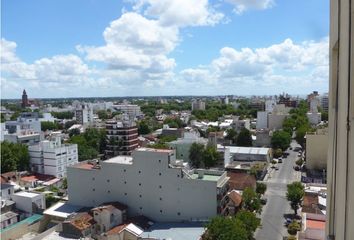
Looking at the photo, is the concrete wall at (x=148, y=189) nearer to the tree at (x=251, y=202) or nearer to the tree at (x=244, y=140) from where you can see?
the tree at (x=251, y=202)

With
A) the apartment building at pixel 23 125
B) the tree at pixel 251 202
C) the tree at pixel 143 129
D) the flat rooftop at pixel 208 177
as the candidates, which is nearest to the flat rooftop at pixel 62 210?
the flat rooftop at pixel 208 177

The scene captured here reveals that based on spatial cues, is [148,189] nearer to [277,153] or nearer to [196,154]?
[196,154]

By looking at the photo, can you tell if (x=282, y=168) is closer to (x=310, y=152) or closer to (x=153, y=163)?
(x=310, y=152)

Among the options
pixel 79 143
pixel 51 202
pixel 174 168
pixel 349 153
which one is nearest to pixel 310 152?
pixel 174 168

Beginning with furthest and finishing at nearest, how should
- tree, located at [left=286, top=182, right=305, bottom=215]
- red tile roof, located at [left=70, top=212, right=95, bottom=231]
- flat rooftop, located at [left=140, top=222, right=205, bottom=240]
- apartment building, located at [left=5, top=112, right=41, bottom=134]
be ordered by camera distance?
apartment building, located at [left=5, top=112, right=41, bottom=134]
tree, located at [left=286, top=182, right=305, bottom=215]
red tile roof, located at [left=70, top=212, right=95, bottom=231]
flat rooftop, located at [left=140, top=222, right=205, bottom=240]

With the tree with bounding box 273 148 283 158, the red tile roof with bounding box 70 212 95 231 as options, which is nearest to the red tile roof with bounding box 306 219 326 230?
the red tile roof with bounding box 70 212 95 231

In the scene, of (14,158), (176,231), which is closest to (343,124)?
(176,231)

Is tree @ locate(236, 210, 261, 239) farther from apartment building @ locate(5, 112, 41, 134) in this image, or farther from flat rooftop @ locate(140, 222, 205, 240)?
apartment building @ locate(5, 112, 41, 134)
